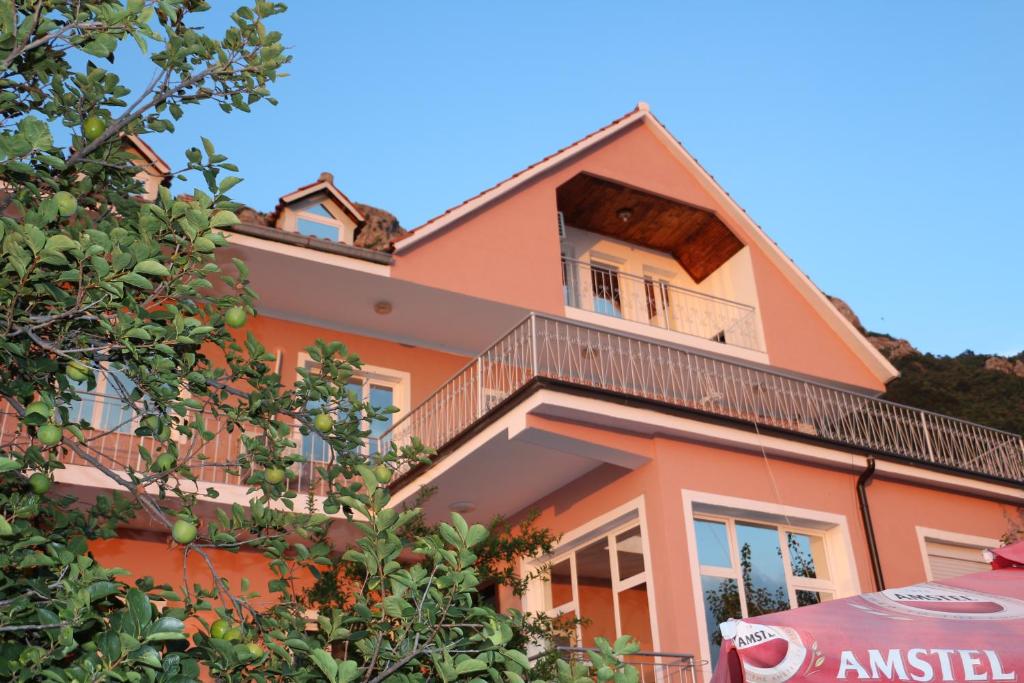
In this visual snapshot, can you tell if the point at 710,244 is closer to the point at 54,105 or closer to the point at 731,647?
the point at 731,647

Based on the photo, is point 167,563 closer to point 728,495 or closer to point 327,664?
point 728,495

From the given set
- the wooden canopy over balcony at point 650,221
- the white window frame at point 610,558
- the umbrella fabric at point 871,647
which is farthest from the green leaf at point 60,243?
the wooden canopy over balcony at point 650,221

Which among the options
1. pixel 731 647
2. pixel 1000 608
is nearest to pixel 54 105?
pixel 731 647

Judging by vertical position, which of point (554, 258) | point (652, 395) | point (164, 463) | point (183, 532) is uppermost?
point (554, 258)

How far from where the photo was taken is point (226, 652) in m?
3.35

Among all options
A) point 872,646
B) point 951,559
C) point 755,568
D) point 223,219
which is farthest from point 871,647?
point 951,559

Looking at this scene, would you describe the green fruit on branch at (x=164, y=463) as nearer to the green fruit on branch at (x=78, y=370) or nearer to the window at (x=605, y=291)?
the green fruit on branch at (x=78, y=370)

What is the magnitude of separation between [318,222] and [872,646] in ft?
34.9

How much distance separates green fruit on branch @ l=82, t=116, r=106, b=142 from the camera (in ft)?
14.2

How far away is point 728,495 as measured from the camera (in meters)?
11.6

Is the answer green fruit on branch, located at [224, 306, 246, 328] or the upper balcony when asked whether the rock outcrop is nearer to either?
the upper balcony

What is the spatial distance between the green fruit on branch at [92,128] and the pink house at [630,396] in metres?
6.09

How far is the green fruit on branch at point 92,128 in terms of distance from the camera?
4.32 meters

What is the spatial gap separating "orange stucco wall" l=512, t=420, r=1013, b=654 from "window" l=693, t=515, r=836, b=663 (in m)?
0.37
